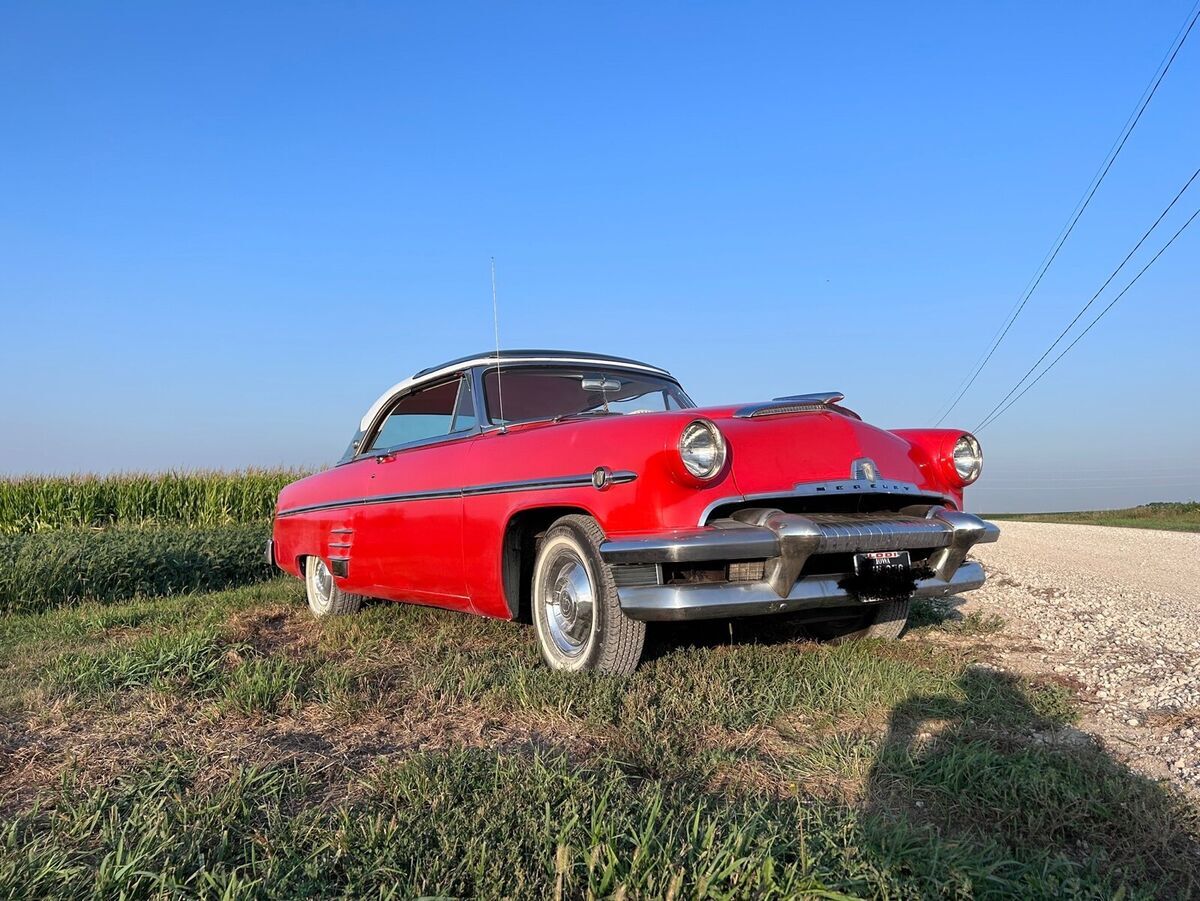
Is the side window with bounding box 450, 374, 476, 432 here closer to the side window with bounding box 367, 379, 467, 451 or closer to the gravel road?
the side window with bounding box 367, 379, 467, 451

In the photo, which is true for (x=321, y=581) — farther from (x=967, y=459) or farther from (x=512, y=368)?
(x=967, y=459)

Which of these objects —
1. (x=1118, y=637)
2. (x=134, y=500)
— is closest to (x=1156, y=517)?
(x=1118, y=637)

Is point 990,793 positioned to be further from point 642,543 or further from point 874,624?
point 874,624

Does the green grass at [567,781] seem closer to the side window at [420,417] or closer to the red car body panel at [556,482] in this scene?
the red car body panel at [556,482]

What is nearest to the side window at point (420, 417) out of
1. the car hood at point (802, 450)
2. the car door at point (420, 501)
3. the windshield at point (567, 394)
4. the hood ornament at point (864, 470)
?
the car door at point (420, 501)

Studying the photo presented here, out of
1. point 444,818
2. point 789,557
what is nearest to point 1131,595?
point 789,557

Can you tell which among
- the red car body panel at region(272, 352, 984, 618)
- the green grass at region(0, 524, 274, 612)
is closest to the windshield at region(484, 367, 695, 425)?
the red car body panel at region(272, 352, 984, 618)

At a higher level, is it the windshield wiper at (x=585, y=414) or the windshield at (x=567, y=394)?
the windshield at (x=567, y=394)

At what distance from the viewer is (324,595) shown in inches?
244

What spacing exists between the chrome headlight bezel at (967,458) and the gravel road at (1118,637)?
3.14 ft

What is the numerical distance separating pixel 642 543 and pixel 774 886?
162 cm

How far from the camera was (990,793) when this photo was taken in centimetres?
237

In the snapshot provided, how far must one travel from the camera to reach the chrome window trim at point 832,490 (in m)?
3.33

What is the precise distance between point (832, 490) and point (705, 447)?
633mm
